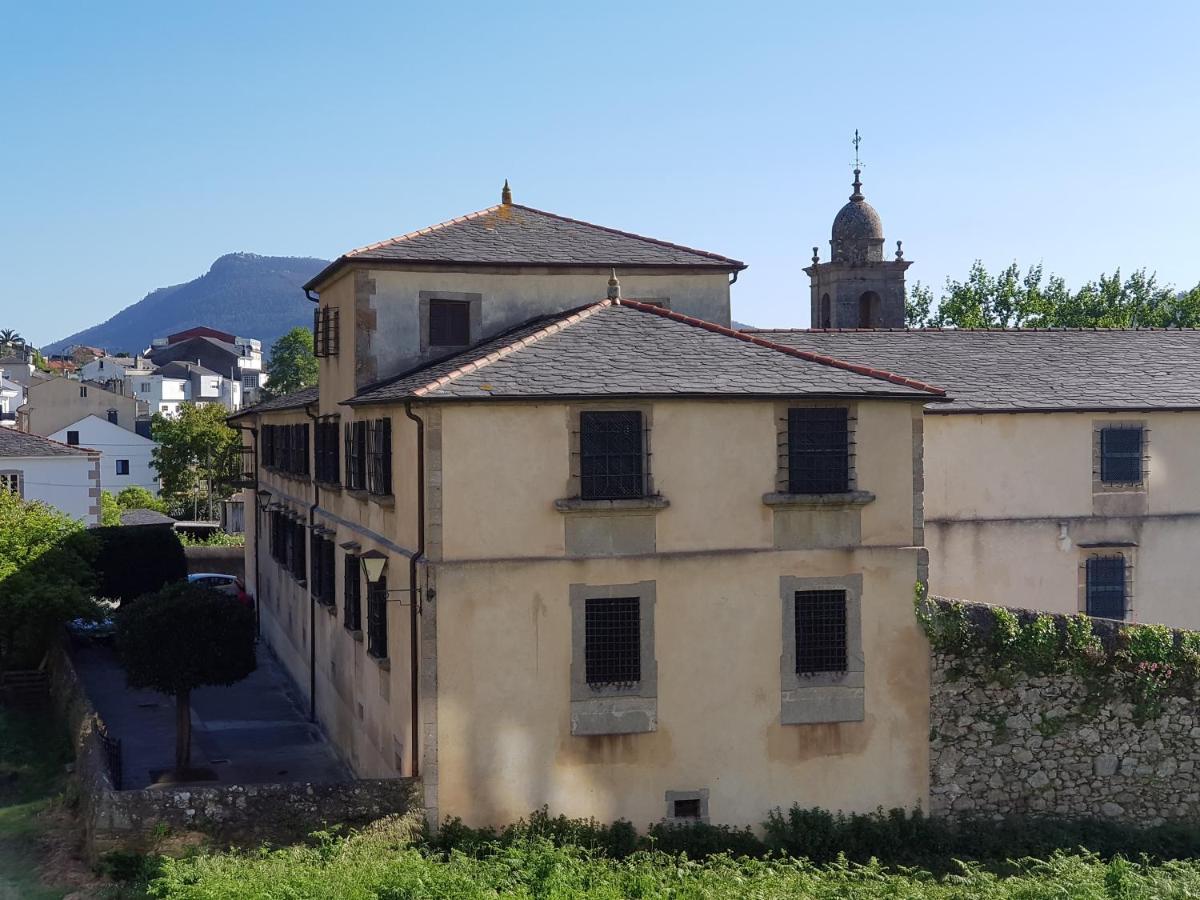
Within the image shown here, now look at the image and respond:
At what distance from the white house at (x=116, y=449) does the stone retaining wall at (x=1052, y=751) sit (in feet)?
222

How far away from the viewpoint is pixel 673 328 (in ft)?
64.3

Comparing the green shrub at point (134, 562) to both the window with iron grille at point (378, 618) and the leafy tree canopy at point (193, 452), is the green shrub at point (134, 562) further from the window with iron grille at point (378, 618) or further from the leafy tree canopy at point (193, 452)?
the leafy tree canopy at point (193, 452)

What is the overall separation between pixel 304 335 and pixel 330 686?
265 feet

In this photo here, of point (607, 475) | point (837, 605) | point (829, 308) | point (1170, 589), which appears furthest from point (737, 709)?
point (829, 308)

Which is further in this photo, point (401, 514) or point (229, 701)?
point (229, 701)

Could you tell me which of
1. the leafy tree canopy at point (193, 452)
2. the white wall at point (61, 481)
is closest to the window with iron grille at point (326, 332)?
the white wall at point (61, 481)

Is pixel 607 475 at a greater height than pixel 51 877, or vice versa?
pixel 607 475

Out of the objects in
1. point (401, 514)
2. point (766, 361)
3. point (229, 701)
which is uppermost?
point (766, 361)

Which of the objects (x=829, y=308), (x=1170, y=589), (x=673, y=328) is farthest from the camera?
(x=829, y=308)

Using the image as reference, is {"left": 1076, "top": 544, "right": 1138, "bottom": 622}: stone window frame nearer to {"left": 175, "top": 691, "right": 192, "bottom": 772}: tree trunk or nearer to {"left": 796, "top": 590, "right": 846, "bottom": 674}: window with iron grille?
{"left": 796, "top": 590, "right": 846, "bottom": 674}: window with iron grille

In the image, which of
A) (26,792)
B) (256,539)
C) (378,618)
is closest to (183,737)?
(26,792)

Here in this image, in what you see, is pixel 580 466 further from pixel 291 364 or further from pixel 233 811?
pixel 291 364

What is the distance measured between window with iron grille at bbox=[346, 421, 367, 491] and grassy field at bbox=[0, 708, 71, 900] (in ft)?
22.0

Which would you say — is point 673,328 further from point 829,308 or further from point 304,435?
point 829,308
